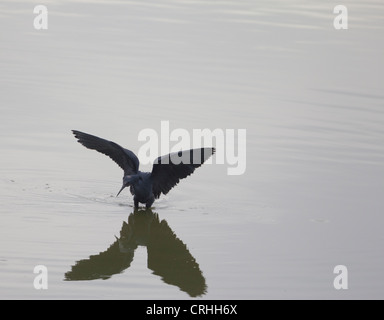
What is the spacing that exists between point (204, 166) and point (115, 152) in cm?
165

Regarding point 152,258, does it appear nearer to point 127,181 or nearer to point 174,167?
point 127,181

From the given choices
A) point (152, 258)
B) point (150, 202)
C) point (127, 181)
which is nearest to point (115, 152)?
point (127, 181)

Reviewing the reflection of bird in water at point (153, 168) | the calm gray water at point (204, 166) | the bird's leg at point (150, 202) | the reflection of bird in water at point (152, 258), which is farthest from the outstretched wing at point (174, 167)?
the reflection of bird in water at point (152, 258)

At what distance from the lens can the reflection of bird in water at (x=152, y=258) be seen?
9430mm

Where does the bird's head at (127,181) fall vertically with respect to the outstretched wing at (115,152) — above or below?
below

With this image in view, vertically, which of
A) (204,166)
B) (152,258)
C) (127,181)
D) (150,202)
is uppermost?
(204,166)

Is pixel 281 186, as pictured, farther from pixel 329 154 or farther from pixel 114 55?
pixel 114 55

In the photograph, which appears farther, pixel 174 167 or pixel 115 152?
pixel 115 152

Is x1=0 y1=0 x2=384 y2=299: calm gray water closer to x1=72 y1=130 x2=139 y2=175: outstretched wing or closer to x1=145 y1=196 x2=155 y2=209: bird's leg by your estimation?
x1=145 y1=196 x2=155 y2=209: bird's leg

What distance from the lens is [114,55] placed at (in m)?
18.9

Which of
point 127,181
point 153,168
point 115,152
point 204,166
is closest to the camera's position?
point 127,181

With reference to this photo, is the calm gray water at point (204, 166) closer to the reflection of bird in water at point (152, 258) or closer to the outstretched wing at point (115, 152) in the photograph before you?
the reflection of bird in water at point (152, 258)

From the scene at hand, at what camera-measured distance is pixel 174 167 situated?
1177 cm

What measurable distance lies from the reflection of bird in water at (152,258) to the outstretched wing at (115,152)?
0.66 metres
